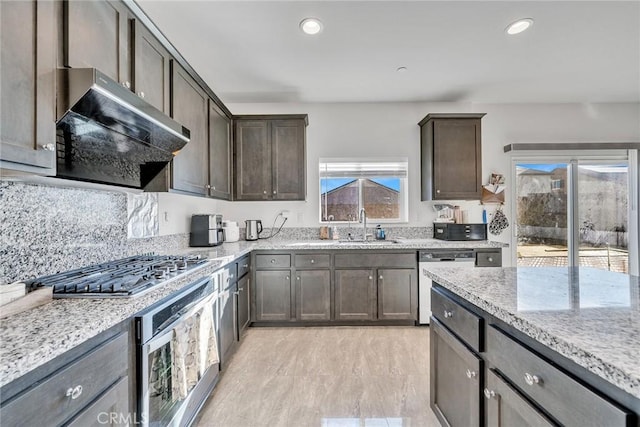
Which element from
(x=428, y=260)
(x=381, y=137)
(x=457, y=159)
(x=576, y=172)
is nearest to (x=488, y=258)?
(x=428, y=260)

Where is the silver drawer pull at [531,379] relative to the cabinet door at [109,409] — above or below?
above

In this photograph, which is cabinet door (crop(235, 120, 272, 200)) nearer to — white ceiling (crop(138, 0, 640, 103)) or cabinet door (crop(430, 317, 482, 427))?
white ceiling (crop(138, 0, 640, 103))

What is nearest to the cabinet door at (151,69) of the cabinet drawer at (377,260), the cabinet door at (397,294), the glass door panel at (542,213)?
Answer: the cabinet drawer at (377,260)

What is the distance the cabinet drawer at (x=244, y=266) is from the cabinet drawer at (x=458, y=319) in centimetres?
170

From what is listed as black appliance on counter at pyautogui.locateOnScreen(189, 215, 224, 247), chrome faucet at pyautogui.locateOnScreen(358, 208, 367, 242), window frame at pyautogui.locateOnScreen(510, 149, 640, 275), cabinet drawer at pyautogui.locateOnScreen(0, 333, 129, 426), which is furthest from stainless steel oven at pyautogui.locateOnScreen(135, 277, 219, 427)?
window frame at pyautogui.locateOnScreen(510, 149, 640, 275)

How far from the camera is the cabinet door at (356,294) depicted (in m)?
2.97

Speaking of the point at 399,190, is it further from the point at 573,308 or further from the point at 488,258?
the point at 573,308

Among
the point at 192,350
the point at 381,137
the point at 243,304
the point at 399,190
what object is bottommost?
the point at 243,304

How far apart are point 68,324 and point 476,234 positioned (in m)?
3.46

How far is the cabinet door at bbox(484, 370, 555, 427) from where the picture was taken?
0.83m

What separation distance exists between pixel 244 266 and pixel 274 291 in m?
0.49

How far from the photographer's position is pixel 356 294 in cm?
298

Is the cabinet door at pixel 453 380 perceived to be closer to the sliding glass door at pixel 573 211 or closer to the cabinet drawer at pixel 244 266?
the cabinet drawer at pixel 244 266

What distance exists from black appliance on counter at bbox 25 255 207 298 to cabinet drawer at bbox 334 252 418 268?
155cm
